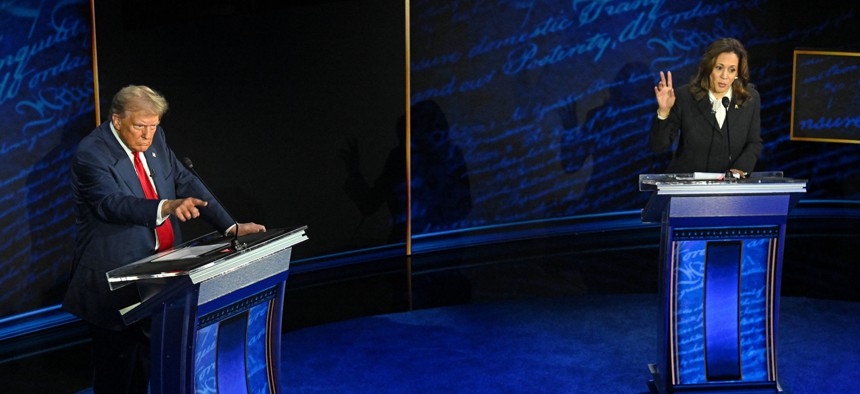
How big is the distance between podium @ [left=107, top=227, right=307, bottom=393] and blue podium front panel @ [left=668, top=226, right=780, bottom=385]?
1516mm

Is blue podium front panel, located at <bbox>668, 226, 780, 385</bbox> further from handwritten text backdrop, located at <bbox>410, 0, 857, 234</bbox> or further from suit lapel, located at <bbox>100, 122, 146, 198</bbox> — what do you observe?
handwritten text backdrop, located at <bbox>410, 0, 857, 234</bbox>

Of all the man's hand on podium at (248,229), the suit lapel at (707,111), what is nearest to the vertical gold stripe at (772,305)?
the suit lapel at (707,111)

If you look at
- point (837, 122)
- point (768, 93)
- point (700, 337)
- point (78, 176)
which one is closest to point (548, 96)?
point (768, 93)

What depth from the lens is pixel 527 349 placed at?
4.36m

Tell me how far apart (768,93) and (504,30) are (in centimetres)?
230

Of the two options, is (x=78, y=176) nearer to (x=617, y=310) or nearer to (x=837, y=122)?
(x=617, y=310)

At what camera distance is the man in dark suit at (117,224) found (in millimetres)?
2713

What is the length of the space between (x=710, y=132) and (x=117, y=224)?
2.49 metres

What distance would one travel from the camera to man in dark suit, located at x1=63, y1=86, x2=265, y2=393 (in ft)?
8.90

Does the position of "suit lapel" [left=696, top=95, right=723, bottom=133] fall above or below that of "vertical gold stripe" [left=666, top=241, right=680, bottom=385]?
above

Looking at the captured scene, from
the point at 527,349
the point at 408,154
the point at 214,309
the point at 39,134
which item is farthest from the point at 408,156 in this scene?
the point at 214,309

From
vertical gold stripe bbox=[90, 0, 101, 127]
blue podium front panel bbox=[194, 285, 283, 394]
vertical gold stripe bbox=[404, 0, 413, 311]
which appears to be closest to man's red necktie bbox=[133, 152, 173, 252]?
blue podium front panel bbox=[194, 285, 283, 394]

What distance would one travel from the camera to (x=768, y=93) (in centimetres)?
719

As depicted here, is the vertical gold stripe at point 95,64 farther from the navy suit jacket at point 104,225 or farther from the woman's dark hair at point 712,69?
the woman's dark hair at point 712,69
